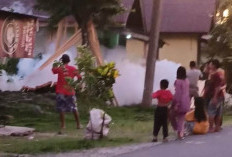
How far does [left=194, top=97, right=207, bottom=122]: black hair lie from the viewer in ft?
41.8

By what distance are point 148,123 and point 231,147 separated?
5.00m

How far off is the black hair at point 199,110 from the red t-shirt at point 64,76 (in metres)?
2.85

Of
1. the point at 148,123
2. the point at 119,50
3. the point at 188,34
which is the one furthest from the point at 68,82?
the point at 188,34

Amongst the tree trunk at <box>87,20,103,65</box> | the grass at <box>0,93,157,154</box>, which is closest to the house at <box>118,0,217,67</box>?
the tree trunk at <box>87,20,103,65</box>

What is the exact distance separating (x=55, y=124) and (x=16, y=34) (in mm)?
2656

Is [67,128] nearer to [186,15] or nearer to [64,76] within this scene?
[64,76]

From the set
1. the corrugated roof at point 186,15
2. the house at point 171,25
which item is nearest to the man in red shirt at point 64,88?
the house at point 171,25

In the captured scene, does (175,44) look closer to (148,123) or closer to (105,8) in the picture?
(105,8)

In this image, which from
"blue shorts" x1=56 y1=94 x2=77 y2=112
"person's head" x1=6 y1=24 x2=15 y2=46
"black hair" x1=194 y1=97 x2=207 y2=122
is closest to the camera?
"blue shorts" x1=56 y1=94 x2=77 y2=112

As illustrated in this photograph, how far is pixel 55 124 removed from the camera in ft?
48.2

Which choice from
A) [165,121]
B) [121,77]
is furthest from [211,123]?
[121,77]

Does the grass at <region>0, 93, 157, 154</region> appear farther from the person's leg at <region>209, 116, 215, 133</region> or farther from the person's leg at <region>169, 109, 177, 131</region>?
the person's leg at <region>209, 116, 215, 133</region>

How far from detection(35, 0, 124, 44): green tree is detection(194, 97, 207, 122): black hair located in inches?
280

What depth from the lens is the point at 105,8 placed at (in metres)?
19.1
